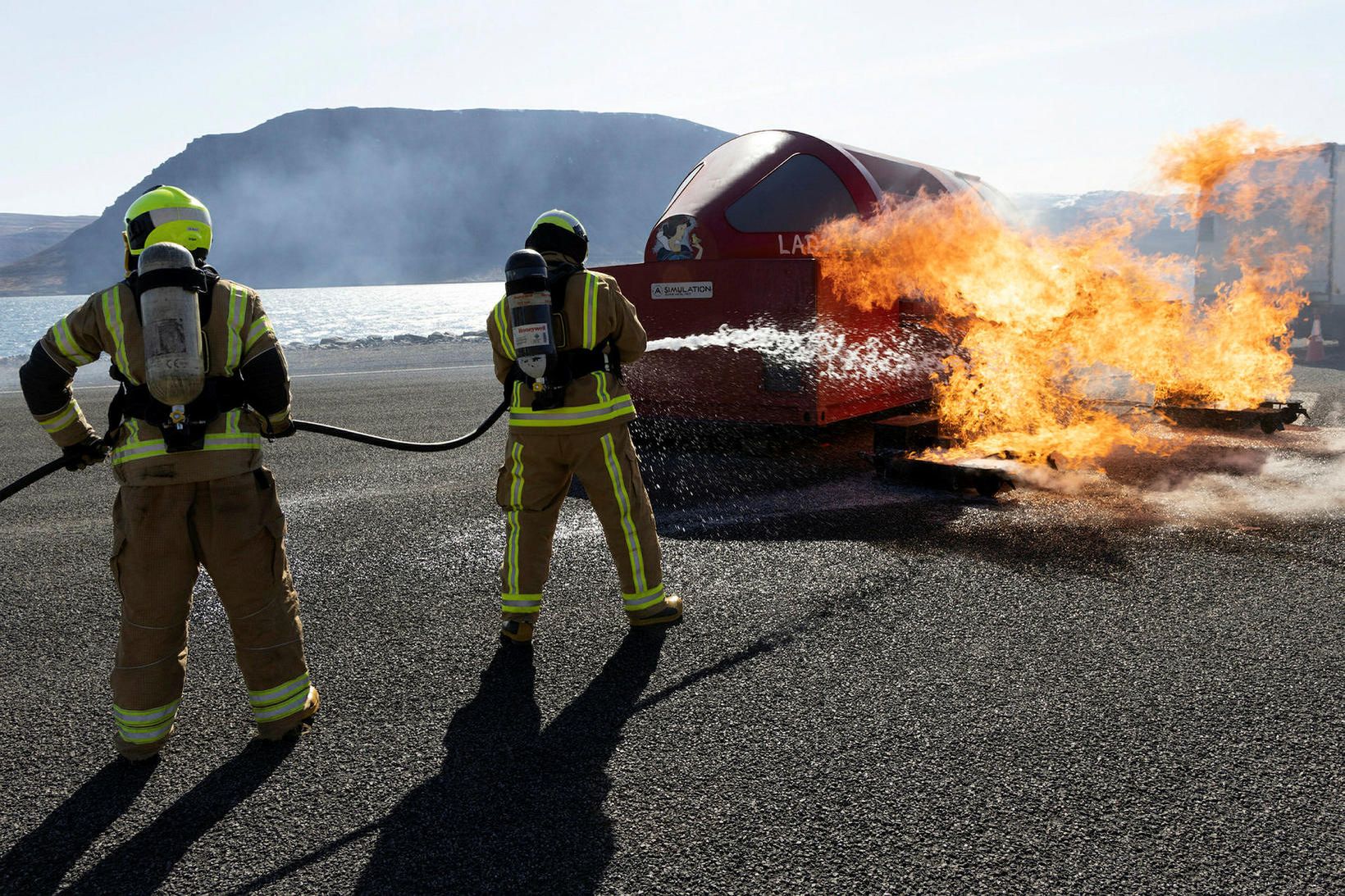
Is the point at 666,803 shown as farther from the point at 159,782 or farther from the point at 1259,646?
the point at 1259,646

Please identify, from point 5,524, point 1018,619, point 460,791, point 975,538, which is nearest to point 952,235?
point 975,538

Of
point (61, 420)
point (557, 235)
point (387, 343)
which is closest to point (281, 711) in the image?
point (61, 420)

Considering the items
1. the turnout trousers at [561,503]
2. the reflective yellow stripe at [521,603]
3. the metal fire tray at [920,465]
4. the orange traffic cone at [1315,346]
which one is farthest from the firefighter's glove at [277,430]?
the orange traffic cone at [1315,346]

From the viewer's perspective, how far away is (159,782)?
2.77 metres

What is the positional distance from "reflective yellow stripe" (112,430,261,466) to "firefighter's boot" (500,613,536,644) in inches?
51.2

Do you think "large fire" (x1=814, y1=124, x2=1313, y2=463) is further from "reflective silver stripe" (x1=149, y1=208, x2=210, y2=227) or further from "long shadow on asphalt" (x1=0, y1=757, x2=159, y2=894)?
"long shadow on asphalt" (x1=0, y1=757, x2=159, y2=894)

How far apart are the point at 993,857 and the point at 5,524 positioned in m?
6.73

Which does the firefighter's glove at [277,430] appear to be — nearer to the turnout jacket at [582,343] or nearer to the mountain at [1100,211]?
the turnout jacket at [582,343]

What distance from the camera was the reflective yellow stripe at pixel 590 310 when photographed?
12.3 feet

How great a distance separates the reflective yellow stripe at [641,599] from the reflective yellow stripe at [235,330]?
1788 mm

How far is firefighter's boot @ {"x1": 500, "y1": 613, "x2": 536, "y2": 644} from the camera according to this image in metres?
3.77

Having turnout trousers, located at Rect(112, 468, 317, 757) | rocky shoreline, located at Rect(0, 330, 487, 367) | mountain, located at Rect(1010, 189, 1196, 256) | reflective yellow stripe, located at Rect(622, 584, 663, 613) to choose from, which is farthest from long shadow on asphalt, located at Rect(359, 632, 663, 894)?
rocky shoreline, located at Rect(0, 330, 487, 367)

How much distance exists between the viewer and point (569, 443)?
3764mm

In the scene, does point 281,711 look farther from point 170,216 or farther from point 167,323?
point 170,216
